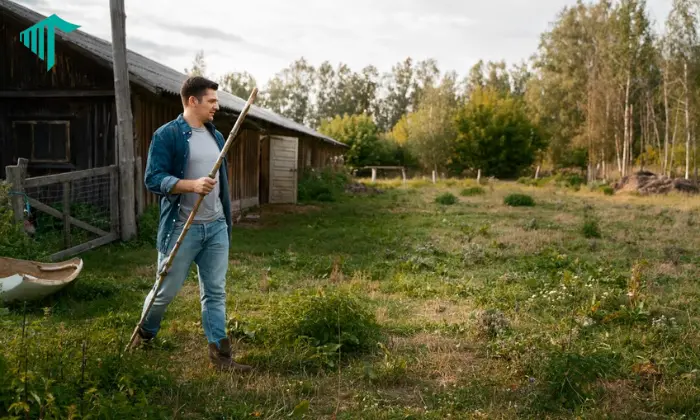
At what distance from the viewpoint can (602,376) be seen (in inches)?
156

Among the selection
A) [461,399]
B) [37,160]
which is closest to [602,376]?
[461,399]

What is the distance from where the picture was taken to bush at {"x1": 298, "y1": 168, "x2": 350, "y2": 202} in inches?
832

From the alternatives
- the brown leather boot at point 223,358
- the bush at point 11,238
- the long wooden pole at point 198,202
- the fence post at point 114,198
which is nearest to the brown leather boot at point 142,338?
the long wooden pole at point 198,202

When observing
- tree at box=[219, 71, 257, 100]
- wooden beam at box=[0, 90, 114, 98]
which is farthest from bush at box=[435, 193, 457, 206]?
tree at box=[219, 71, 257, 100]

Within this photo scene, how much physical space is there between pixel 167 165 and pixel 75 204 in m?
7.20

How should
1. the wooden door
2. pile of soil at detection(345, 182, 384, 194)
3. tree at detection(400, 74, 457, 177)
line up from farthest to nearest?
tree at detection(400, 74, 457, 177) → pile of soil at detection(345, 182, 384, 194) → the wooden door

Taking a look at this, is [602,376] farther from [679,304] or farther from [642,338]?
[679,304]

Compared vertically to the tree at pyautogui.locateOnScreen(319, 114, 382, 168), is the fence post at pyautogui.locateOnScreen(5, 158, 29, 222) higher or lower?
lower

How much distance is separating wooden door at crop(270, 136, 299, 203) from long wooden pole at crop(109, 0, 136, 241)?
30.1ft

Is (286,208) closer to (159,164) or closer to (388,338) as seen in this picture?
(388,338)

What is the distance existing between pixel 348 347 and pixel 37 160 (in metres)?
10.1

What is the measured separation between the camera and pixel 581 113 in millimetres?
39062

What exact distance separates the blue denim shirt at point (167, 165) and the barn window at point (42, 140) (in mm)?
9050

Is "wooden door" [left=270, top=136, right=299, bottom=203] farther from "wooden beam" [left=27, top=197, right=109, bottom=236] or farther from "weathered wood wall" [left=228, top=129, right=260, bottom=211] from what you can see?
"wooden beam" [left=27, top=197, right=109, bottom=236]
